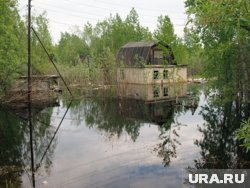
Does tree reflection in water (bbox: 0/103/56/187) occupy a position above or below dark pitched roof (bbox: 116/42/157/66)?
below

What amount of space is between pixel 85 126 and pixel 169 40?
32.0 m

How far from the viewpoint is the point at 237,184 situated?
37.5 ft

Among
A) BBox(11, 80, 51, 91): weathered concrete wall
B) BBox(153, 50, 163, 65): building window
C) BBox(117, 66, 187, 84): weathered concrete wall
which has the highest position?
BBox(153, 50, 163, 65): building window

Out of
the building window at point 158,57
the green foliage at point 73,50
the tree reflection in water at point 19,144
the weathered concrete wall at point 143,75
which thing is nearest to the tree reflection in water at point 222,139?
the tree reflection in water at point 19,144

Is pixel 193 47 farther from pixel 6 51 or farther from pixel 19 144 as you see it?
pixel 19 144

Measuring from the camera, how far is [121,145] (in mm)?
16891

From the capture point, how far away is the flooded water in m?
12.4

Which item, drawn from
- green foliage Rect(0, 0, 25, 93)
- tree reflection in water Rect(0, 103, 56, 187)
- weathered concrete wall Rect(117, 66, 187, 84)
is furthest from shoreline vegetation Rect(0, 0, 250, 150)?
tree reflection in water Rect(0, 103, 56, 187)

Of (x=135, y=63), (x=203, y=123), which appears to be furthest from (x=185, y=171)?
(x=135, y=63)

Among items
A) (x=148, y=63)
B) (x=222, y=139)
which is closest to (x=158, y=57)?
(x=148, y=63)

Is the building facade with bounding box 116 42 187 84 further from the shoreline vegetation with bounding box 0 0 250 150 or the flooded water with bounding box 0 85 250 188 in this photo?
the flooded water with bounding box 0 85 250 188

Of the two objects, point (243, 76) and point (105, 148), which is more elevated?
point (243, 76)

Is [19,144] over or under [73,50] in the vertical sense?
under

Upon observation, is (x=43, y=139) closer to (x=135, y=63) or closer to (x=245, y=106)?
(x=245, y=106)
